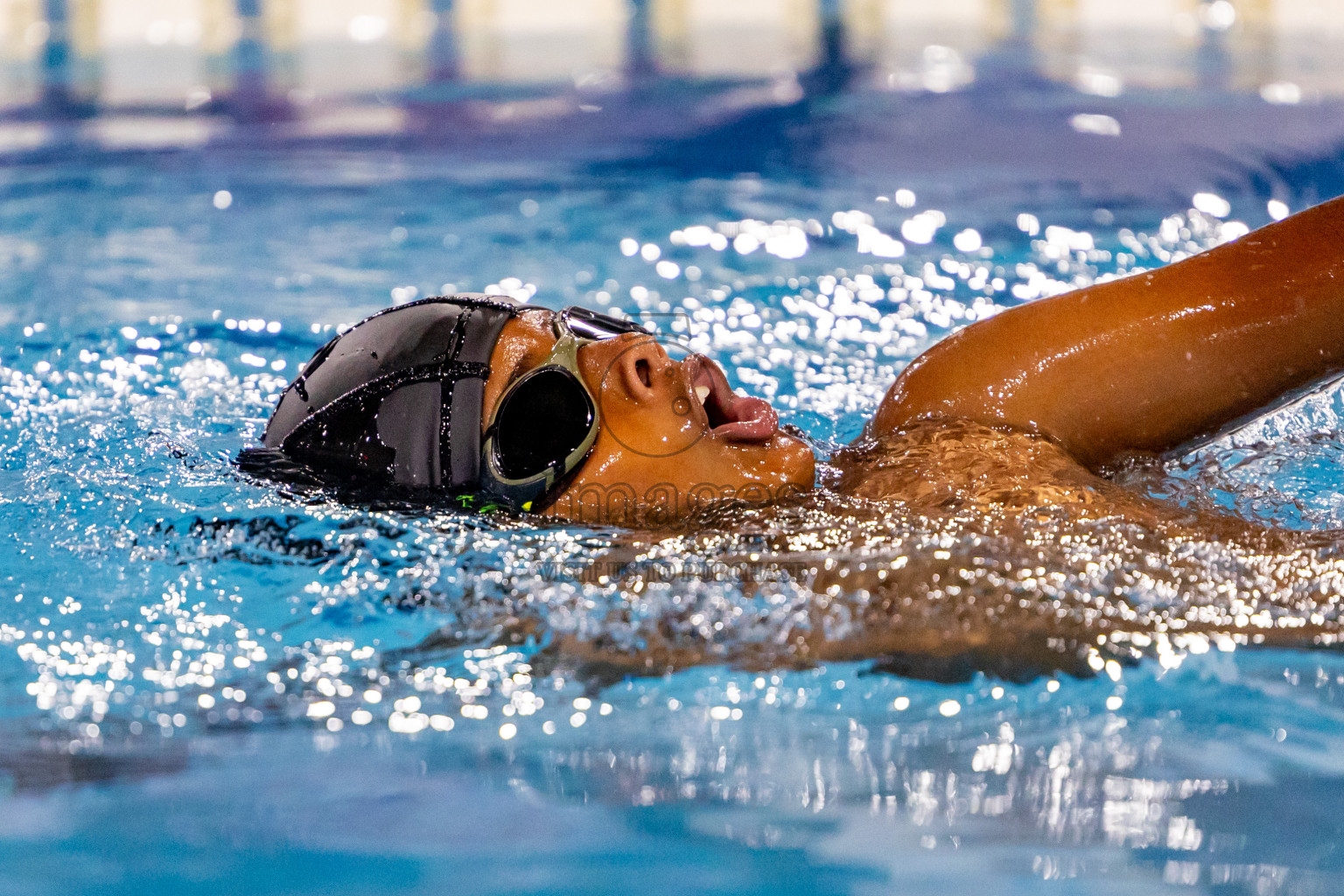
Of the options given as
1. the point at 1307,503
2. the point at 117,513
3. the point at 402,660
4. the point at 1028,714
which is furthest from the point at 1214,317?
the point at 117,513

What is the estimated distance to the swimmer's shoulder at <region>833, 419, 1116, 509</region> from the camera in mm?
2160

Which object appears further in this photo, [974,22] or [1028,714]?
[974,22]

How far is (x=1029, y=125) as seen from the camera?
598 centimetres

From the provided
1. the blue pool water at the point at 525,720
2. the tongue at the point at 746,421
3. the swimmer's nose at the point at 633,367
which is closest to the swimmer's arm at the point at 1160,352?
the blue pool water at the point at 525,720

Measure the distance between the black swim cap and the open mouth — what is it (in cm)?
35

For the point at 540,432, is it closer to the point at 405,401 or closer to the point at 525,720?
the point at 405,401

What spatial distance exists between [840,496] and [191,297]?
285cm

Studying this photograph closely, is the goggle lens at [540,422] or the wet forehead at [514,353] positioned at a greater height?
the wet forehead at [514,353]

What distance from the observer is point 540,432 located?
7.00ft

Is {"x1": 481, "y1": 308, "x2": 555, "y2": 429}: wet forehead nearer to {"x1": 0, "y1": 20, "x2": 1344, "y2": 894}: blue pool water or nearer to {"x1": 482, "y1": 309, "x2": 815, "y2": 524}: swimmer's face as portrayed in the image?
{"x1": 482, "y1": 309, "x2": 815, "y2": 524}: swimmer's face

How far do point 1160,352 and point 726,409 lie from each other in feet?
2.69

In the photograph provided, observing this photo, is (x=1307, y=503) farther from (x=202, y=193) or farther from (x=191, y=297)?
(x=202, y=193)

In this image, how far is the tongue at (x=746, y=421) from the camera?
2195 mm

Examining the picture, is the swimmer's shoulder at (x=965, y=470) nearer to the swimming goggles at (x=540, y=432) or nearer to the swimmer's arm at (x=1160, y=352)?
the swimmer's arm at (x=1160, y=352)
